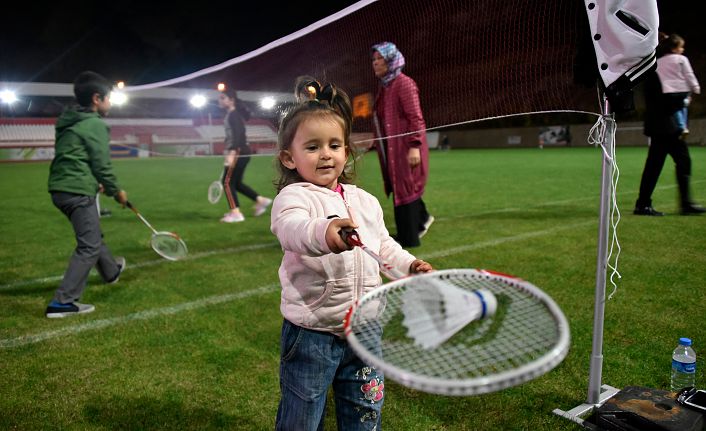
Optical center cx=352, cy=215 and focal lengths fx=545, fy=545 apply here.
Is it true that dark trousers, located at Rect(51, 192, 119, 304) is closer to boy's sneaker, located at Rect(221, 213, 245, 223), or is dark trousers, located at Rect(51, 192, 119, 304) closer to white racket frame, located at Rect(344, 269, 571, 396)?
white racket frame, located at Rect(344, 269, 571, 396)

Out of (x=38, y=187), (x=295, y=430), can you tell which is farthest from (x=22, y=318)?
(x=38, y=187)

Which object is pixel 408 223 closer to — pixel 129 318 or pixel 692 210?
pixel 129 318

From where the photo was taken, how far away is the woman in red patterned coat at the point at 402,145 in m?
6.14

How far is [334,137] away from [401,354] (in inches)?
35.3

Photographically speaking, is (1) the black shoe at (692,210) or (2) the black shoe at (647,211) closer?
(1) the black shoe at (692,210)

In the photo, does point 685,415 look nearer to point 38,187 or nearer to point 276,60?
point 276,60

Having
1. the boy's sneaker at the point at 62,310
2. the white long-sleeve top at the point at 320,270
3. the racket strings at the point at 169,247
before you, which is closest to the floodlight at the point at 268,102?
the white long-sleeve top at the point at 320,270

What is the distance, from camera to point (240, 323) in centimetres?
429

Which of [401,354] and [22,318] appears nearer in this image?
[401,354]

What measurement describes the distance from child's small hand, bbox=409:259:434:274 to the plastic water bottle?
1913mm

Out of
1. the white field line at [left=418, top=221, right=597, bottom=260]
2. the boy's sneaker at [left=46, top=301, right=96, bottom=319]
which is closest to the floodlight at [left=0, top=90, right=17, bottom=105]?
the boy's sneaker at [left=46, top=301, right=96, bottom=319]

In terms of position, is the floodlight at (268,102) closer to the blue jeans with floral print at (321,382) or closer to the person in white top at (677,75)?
the blue jeans with floral print at (321,382)

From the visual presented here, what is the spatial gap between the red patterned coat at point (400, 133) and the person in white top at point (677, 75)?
3736 millimetres

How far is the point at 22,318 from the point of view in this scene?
15.2 ft
